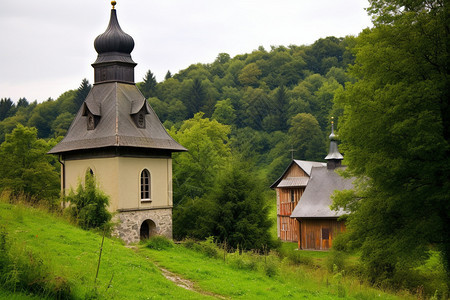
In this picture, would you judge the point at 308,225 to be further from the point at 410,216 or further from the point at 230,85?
the point at 230,85

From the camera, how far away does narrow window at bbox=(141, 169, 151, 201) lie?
78.1 feet

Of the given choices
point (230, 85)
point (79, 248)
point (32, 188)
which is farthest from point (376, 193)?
point (230, 85)

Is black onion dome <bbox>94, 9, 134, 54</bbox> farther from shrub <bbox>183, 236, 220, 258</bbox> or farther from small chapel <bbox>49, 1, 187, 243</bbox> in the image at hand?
shrub <bbox>183, 236, 220, 258</bbox>

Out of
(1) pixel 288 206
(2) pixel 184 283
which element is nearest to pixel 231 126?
(1) pixel 288 206

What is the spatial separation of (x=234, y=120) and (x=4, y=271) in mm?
81711

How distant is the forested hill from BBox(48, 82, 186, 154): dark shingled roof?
37215mm

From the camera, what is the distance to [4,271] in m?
7.80

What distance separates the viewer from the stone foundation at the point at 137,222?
22359 mm

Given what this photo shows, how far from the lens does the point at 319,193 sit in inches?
1303

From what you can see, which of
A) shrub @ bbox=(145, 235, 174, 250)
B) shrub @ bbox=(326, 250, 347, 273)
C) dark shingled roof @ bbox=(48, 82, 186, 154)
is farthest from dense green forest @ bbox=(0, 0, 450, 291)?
shrub @ bbox=(145, 235, 174, 250)

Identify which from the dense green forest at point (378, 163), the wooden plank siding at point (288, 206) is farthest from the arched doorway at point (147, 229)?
the wooden plank siding at point (288, 206)

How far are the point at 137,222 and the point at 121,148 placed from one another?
362 cm

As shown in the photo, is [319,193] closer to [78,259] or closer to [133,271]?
[133,271]

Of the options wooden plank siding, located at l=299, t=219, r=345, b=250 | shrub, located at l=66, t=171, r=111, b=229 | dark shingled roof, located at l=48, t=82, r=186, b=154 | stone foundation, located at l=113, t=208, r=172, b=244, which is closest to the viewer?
shrub, located at l=66, t=171, r=111, b=229
